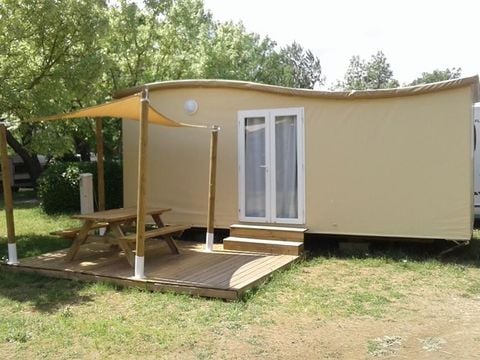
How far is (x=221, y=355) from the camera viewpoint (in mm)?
3920

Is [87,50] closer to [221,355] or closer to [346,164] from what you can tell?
[346,164]

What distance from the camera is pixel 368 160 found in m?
7.28

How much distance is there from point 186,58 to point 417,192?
32.1ft

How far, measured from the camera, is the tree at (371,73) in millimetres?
45562

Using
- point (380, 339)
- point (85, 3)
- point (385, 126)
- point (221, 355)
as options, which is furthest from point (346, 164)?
point (85, 3)

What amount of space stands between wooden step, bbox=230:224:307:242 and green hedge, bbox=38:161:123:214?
466cm

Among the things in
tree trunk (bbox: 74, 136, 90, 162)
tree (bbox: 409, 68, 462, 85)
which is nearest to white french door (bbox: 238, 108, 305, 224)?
tree trunk (bbox: 74, 136, 90, 162)

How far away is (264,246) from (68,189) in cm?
612

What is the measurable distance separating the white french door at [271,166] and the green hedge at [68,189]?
15.1ft

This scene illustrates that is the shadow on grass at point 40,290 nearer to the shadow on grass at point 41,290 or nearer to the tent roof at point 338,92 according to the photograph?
the shadow on grass at point 41,290

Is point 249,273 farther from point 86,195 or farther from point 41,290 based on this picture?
point 86,195

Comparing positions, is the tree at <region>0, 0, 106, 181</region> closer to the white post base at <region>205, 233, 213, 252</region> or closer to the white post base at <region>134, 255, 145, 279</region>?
the white post base at <region>134, 255, 145, 279</region>

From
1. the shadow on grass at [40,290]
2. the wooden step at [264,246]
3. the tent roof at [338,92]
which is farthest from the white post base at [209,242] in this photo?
the tent roof at [338,92]

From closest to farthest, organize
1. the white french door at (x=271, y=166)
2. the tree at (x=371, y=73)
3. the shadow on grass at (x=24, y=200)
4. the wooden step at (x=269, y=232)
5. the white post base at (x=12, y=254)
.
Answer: the white post base at (x=12, y=254) → the wooden step at (x=269, y=232) → the white french door at (x=271, y=166) → the shadow on grass at (x=24, y=200) → the tree at (x=371, y=73)
